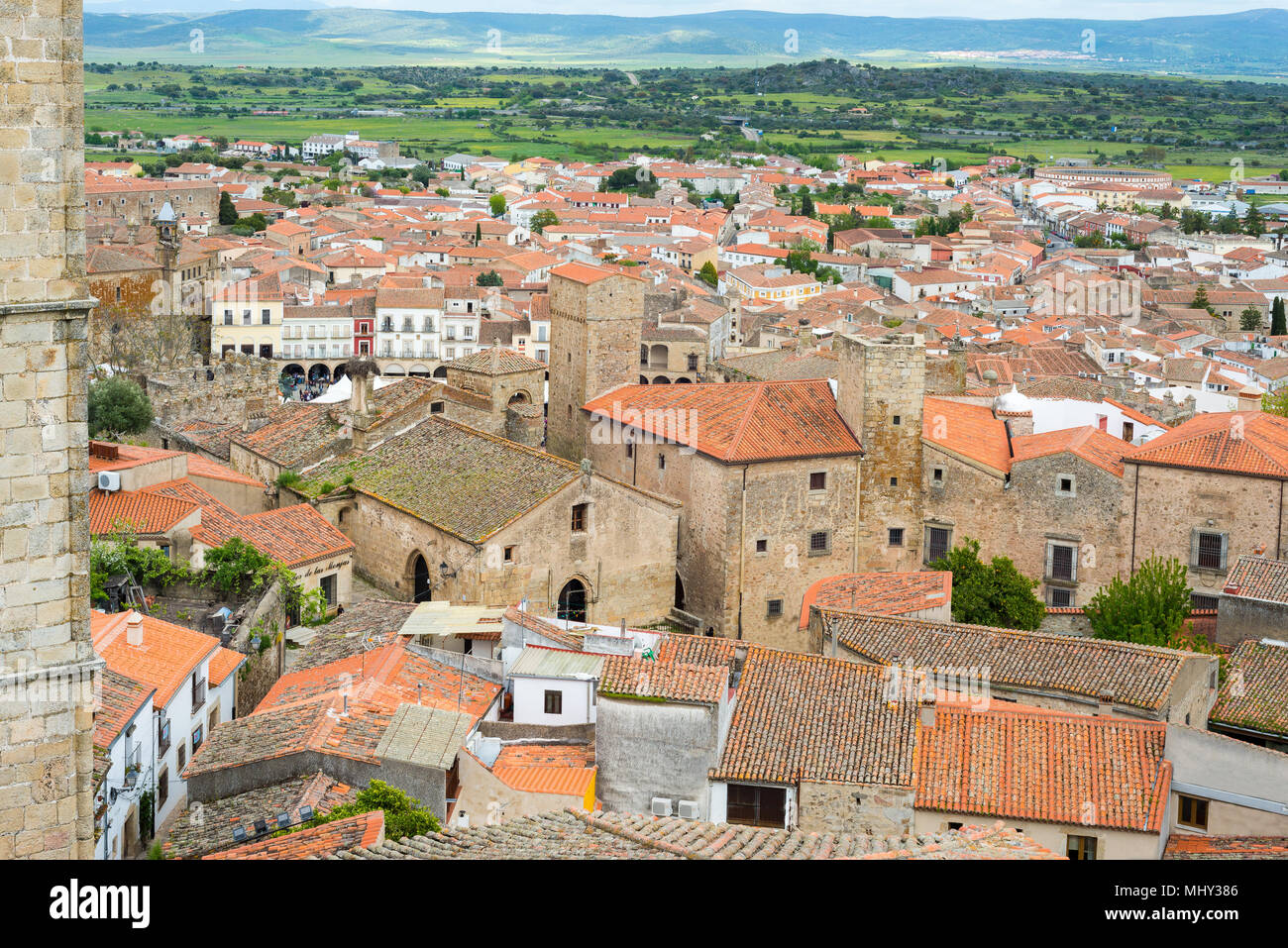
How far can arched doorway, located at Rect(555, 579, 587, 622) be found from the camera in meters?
25.6

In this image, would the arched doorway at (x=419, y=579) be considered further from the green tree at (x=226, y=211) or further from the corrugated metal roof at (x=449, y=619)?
the green tree at (x=226, y=211)

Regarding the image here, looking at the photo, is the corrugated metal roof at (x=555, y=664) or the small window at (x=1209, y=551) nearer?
the corrugated metal roof at (x=555, y=664)

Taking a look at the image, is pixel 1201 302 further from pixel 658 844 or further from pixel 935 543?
pixel 658 844

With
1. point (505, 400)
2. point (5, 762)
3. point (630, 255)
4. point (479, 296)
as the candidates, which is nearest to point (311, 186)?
point (630, 255)

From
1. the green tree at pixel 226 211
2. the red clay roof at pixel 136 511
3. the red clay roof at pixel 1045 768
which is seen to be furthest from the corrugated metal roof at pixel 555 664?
the green tree at pixel 226 211

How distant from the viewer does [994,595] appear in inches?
1043

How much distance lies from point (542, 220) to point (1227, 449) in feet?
298

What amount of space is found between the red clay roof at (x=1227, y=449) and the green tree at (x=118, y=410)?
76.0 ft

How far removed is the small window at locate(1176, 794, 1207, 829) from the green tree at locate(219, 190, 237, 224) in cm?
9779

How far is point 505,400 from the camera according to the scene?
3272cm

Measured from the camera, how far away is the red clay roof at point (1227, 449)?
87.9 ft

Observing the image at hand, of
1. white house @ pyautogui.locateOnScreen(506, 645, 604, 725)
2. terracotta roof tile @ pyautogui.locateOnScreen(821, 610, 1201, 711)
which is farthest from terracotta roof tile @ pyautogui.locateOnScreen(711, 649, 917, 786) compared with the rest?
white house @ pyautogui.locateOnScreen(506, 645, 604, 725)

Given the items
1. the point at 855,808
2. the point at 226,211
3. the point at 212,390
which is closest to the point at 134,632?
the point at 855,808
